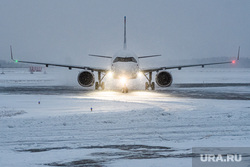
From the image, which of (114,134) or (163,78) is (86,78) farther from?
(114,134)

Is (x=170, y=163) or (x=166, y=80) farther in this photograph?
(x=166, y=80)

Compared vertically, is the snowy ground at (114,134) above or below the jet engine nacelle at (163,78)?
below

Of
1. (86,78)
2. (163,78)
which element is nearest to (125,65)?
(163,78)

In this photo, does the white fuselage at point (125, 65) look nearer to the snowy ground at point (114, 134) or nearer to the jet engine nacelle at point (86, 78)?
the jet engine nacelle at point (86, 78)

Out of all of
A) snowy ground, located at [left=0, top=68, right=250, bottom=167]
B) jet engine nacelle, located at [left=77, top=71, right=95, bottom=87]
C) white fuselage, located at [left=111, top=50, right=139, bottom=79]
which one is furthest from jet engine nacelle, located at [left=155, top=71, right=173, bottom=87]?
snowy ground, located at [left=0, top=68, right=250, bottom=167]

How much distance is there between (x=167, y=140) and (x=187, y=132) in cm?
120

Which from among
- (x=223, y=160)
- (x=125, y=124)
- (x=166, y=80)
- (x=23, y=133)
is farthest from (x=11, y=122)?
(x=166, y=80)

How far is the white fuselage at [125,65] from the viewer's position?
22500 millimetres

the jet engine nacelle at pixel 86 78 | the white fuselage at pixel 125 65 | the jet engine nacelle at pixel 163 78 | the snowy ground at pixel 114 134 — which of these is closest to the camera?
the snowy ground at pixel 114 134

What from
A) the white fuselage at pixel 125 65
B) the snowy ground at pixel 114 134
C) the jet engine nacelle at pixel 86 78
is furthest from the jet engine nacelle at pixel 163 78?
the snowy ground at pixel 114 134

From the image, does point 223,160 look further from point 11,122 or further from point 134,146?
point 11,122

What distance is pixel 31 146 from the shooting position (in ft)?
23.3

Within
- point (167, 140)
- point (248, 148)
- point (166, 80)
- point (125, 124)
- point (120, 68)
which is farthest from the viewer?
point (166, 80)

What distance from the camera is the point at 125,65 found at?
22484mm
